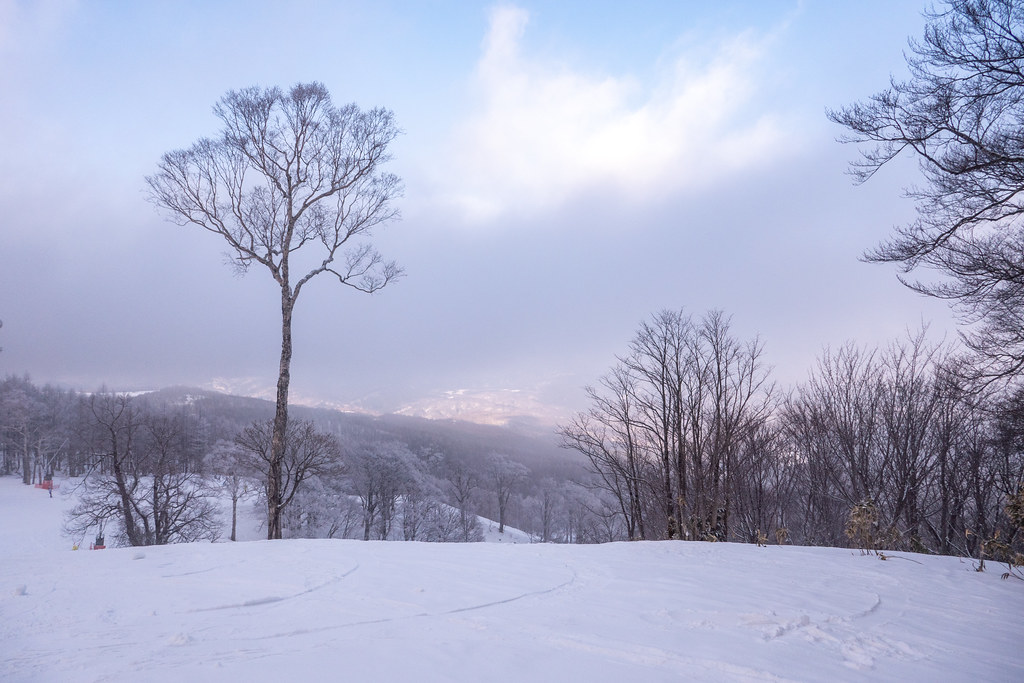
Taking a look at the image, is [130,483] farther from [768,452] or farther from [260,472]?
[768,452]

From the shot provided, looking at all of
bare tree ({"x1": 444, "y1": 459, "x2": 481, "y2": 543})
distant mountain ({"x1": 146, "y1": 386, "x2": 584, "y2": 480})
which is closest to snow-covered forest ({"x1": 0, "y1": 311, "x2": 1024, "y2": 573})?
bare tree ({"x1": 444, "y1": 459, "x2": 481, "y2": 543})

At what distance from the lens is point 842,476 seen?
1312cm

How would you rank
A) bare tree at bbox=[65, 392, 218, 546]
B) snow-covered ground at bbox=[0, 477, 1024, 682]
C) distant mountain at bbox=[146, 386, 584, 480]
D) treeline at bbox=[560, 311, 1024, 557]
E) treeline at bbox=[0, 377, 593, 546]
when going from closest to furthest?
1. snow-covered ground at bbox=[0, 477, 1024, 682]
2. treeline at bbox=[560, 311, 1024, 557]
3. bare tree at bbox=[65, 392, 218, 546]
4. treeline at bbox=[0, 377, 593, 546]
5. distant mountain at bbox=[146, 386, 584, 480]

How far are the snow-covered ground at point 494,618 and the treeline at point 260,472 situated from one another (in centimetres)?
454

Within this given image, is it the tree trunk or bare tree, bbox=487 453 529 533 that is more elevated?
the tree trunk

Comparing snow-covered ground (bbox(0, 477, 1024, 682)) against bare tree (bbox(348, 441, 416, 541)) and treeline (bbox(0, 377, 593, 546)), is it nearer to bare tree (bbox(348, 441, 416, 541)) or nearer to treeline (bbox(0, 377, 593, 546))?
treeline (bbox(0, 377, 593, 546))

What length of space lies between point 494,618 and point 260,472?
1618 centimetres

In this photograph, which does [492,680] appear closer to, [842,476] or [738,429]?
[738,429]

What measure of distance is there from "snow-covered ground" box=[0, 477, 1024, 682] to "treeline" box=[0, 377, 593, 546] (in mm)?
4542

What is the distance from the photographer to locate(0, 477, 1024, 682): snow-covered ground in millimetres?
2467

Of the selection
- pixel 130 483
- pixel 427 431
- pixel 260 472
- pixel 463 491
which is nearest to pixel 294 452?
pixel 260 472

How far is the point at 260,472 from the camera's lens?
17.0 metres

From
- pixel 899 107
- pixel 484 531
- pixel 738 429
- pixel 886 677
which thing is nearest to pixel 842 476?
pixel 738 429

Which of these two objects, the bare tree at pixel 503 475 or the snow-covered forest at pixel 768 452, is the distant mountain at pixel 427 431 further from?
the snow-covered forest at pixel 768 452
